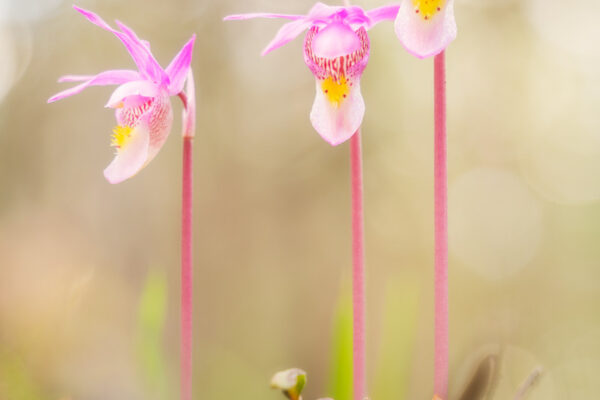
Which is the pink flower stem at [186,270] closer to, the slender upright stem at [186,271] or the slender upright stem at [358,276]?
the slender upright stem at [186,271]

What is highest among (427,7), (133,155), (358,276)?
(427,7)

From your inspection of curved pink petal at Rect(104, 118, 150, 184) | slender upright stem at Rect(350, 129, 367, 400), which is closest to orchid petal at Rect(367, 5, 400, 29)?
slender upright stem at Rect(350, 129, 367, 400)

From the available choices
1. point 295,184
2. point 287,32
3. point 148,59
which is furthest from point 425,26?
point 295,184

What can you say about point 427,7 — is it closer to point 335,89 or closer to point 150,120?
point 335,89

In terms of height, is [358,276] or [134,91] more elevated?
[134,91]

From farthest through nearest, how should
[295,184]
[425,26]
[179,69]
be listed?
[295,184] < [179,69] < [425,26]

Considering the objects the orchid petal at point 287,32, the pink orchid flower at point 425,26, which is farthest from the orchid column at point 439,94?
the orchid petal at point 287,32
